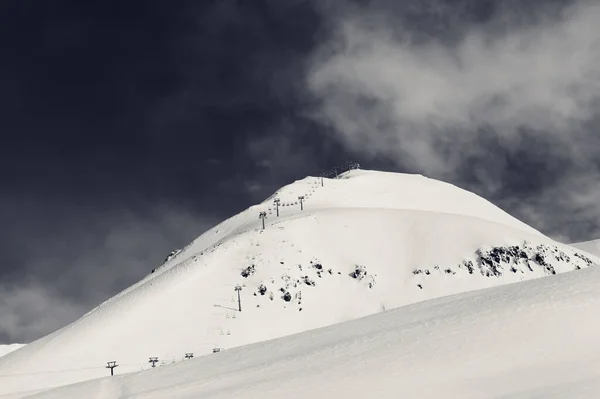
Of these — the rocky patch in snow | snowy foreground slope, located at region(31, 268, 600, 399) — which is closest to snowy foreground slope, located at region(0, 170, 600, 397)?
the rocky patch in snow

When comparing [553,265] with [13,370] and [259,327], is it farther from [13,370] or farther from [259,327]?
[13,370]

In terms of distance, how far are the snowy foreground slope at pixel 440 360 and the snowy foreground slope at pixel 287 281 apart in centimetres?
4294

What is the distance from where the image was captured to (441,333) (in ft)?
68.2

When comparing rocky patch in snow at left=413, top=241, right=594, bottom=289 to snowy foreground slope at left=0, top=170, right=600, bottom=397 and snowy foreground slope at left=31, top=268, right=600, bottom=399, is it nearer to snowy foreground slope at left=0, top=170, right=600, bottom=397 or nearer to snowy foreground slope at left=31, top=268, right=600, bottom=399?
snowy foreground slope at left=0, top=170, right=600, bottom=397

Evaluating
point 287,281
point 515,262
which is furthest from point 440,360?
point 515,262

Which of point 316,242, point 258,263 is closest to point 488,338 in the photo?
point 258,263

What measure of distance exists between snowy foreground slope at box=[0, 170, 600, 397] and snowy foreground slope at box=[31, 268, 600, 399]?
42.9 m

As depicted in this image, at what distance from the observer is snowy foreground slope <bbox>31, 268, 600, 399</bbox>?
52.2 feet

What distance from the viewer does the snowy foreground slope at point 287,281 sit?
72.6 metres

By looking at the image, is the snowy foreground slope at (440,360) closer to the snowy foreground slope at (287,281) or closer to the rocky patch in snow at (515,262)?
the snowy foreground slope at (287,281)

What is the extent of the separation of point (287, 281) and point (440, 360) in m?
77.8

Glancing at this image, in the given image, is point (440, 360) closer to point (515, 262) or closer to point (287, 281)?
point (287, 281)

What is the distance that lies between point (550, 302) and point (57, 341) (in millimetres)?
72698

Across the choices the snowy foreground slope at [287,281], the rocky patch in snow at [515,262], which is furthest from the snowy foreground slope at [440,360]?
the rocky patch in snow at [515,262]
